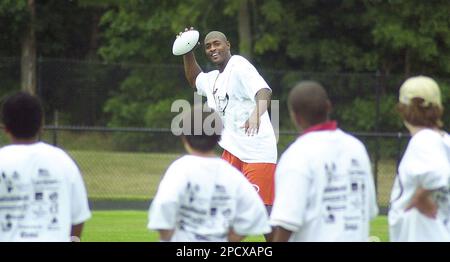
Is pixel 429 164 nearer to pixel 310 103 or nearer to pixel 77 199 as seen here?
pixel 310 103

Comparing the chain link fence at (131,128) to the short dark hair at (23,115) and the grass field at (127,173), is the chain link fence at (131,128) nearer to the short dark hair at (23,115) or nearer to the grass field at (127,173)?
the grass field at (127,173)

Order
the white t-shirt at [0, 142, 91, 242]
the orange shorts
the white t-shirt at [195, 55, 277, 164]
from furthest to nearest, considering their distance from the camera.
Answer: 1. the white t-shirt at [195, 55, 277, 164]
2. the orange shorts
3. the white t-shirt at [0, 142, 91, 242]

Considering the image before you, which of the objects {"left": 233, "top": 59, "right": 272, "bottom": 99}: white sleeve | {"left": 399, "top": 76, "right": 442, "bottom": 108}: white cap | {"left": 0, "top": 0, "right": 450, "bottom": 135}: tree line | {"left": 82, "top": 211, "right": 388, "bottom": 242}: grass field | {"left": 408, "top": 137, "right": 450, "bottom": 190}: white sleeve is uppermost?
{"left": 0, "top": 0, "right": 450, "bottom": 135}: tree line

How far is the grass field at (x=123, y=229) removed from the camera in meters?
12.3

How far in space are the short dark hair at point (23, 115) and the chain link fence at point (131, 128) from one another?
14.8 m

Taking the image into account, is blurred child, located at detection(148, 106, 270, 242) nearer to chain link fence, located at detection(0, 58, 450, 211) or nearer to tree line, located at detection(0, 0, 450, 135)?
chain link fence, located at detection(0, 58, 450, 211)

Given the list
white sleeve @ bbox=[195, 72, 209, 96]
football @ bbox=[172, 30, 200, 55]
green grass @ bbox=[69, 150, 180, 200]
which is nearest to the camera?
white sleeve @ bbox=[195, 72, 209, 96]

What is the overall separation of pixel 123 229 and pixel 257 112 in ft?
13.4

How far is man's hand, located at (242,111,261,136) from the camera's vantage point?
996 cm

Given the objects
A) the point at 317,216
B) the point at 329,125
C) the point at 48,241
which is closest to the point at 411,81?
the point at 329,125

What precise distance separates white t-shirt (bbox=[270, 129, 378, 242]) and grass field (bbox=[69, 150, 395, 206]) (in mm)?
15142

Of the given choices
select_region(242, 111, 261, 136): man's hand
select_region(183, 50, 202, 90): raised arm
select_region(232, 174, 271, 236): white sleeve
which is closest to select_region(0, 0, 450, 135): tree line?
select_region(183, 50, 202, 90): raised arm

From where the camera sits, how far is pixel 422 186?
21.0ft
